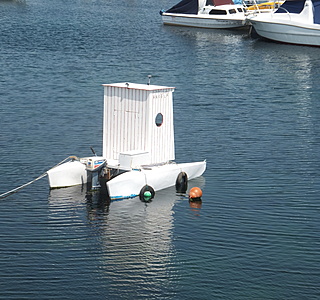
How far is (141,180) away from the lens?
2856 centimetres

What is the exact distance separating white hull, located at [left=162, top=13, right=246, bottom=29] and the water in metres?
29.4

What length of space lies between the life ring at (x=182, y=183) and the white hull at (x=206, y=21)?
69.9m

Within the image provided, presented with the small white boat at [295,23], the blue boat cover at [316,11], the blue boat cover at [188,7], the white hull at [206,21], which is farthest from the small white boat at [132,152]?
the blue boat cover at [188,7]

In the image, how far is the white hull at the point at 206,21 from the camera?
9775cm

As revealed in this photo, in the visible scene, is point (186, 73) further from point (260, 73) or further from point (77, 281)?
point (77, 281)

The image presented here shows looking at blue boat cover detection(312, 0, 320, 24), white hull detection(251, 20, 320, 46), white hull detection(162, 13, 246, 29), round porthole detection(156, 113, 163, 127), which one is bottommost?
round porthole detection(156, 113, 163, 127)

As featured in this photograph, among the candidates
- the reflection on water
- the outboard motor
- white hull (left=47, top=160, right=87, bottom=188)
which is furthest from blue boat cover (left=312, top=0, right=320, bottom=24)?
the outboard motor

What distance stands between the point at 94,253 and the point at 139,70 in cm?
4183

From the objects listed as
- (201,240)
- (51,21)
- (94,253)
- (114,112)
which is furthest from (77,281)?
(51,21)

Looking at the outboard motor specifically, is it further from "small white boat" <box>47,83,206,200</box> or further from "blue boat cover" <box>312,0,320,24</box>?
"blue boat cover" <box>312,0,320,24</box>

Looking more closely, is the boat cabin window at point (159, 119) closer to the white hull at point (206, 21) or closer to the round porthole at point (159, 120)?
the round porthole at point (159, 120)

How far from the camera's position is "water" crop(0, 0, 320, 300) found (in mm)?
21797

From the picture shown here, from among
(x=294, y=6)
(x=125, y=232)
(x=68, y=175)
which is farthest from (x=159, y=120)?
(x=294, y=6)

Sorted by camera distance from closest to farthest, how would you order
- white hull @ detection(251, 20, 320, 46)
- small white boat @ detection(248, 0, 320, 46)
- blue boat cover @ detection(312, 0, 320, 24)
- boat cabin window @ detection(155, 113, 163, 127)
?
boat cabin window @ detection(155, 113, 163, 127), blue boat cover @ detection(312, 0, 320, 24), small white boat @ detection(248, 0, 320, 46), white hull @ detection(251, 20, 320, 46)
